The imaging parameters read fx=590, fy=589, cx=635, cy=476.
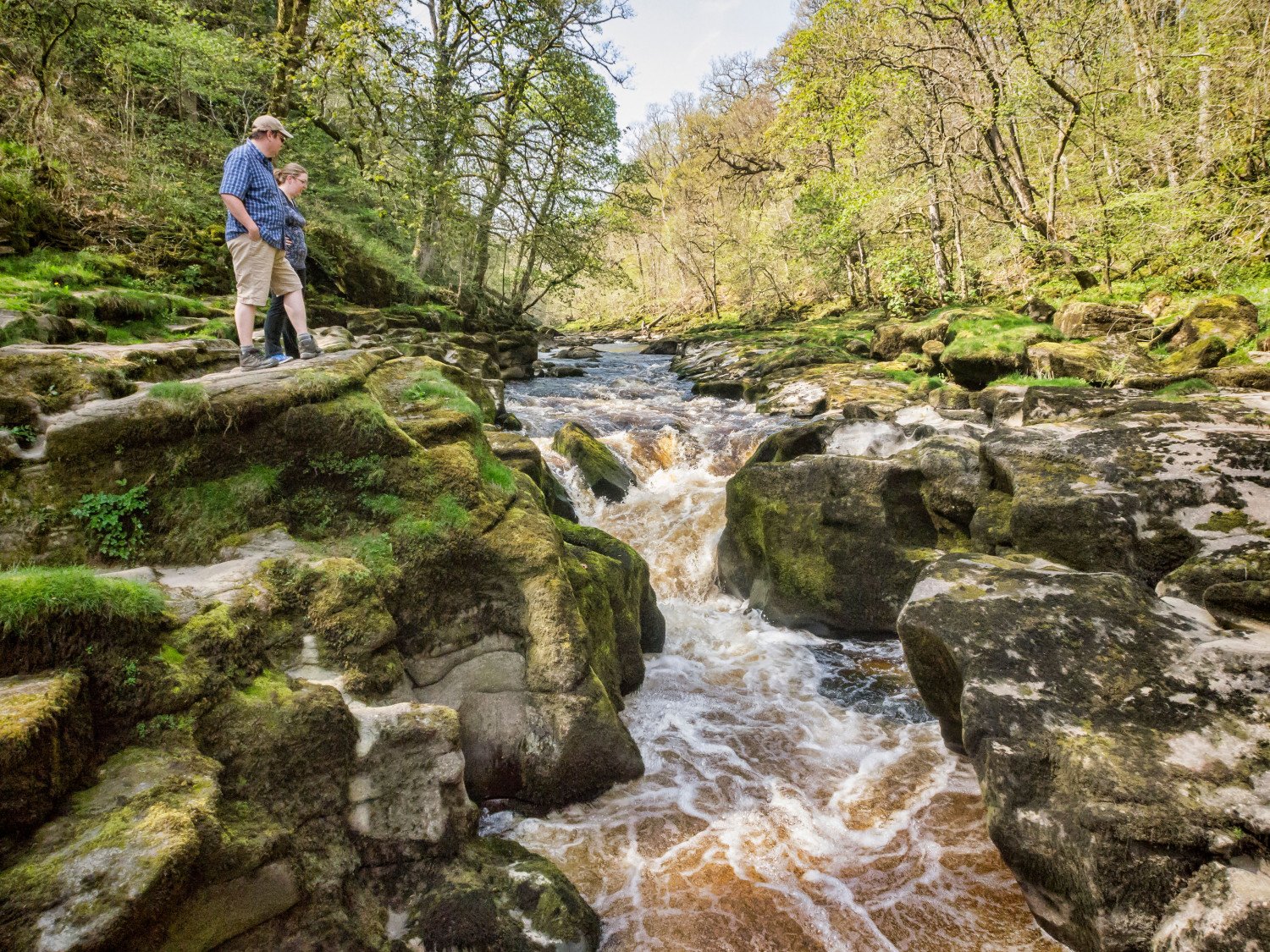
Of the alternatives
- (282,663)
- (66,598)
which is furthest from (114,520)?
(282,663)

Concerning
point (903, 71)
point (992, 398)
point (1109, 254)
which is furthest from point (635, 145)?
point (992, 398)

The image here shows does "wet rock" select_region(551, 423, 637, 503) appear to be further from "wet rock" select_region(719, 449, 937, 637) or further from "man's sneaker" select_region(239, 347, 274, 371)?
"man's sneaker" select_region(239, 347, 274, 371)

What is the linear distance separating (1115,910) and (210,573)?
5039 mm

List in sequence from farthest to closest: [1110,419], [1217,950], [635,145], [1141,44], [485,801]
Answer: [635,145] < [1141,44] < [1110,419] < [485,801] < [1217,950]

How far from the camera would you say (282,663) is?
10.8 feet

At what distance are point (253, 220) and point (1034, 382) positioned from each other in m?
12.4

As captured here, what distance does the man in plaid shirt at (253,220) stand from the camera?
488 centimetres

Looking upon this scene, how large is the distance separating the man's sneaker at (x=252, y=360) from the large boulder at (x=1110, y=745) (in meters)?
5.67

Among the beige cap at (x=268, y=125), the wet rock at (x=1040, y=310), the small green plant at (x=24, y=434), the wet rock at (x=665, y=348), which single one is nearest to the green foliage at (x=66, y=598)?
the small green plant at (x=24, y=434)

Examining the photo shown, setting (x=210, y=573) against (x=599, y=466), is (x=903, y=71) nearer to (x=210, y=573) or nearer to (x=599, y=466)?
(x=599, y=466)

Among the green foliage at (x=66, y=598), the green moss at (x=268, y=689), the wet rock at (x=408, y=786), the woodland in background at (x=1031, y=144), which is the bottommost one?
the wet rock at (x=408, y=786)

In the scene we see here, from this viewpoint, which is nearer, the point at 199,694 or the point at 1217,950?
the point at 1217,950

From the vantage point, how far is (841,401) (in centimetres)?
1400

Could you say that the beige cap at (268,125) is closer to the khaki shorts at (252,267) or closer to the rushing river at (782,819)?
the khaki shorts at (252,267)
